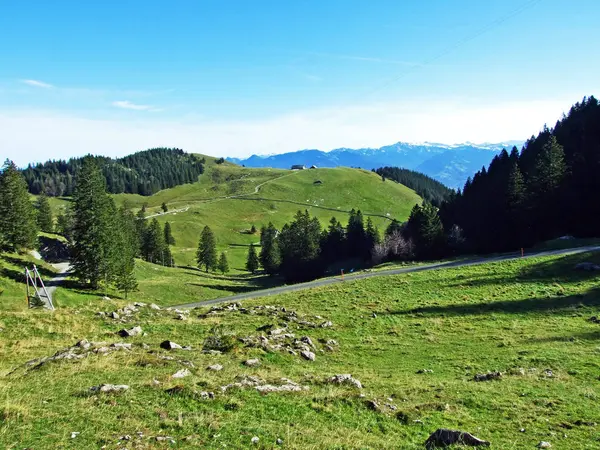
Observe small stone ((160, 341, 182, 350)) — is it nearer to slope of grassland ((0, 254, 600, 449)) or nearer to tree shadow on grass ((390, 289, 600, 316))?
slope of grassland ((0, 254, 600, 449))

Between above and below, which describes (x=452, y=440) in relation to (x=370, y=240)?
below

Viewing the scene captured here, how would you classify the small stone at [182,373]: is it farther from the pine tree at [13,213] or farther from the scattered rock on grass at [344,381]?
the pine tree at [13,213]

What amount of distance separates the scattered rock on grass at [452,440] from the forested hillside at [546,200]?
80.2m

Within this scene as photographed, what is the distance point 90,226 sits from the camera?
5547cm

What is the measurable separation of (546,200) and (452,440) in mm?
83369

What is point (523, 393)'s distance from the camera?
16.8m

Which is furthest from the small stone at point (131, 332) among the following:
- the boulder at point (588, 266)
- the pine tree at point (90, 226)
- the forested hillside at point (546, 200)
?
the forested hillside at point (546, 200)

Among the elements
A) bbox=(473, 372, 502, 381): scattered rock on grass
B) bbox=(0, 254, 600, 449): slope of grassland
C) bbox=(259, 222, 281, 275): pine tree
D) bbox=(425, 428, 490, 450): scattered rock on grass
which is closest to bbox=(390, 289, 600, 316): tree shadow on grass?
bbox=(0, 254, 600, 449): slope of grassland

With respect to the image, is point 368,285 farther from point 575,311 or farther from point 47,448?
point 47,448

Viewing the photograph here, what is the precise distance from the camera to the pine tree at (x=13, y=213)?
212 ft

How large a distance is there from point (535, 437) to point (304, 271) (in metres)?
95.0

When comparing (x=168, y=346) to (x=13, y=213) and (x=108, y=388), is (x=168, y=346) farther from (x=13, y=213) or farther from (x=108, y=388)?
(x=13, y=213)

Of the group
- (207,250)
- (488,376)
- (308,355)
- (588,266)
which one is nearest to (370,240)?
(207,250)

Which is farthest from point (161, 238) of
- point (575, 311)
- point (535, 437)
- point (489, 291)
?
point (535, 437)
